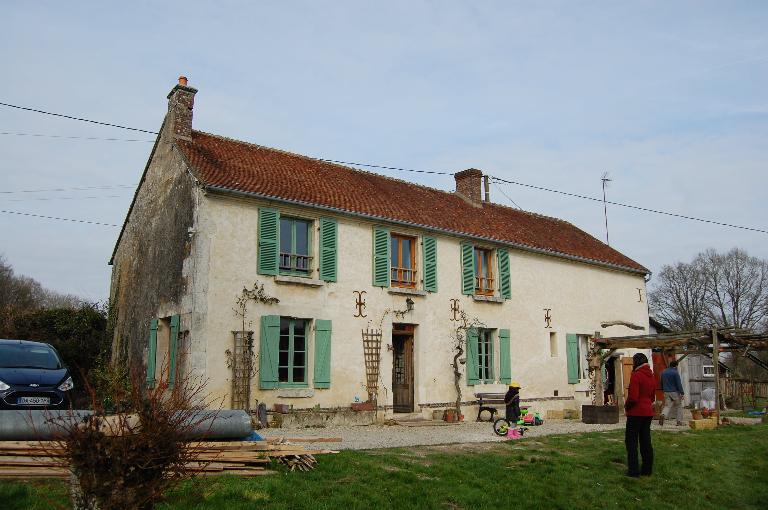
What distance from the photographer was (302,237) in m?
16.1

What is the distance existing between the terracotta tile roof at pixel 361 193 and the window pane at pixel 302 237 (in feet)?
2.15

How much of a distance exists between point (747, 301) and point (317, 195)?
3699 cm

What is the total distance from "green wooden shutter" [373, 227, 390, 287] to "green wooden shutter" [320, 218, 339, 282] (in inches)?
48.5

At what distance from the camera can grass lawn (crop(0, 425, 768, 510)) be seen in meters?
6.69

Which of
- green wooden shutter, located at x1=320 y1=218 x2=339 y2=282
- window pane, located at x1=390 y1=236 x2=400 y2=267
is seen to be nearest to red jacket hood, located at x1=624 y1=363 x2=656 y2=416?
green wooden shutter, located at x1=320 y1=218 x2=339 y2=282

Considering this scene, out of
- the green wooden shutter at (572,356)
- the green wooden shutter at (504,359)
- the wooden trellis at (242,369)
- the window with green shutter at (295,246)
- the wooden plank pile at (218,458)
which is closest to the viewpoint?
the wooden plank pile at (218,458)

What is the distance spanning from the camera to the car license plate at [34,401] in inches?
413

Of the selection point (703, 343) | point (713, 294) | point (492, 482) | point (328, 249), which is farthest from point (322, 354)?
point (713, 294)

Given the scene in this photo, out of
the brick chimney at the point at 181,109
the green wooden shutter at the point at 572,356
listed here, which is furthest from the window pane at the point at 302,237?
the green wooden shutter at the point at 572,356

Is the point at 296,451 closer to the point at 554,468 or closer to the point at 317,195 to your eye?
the point at 554,468

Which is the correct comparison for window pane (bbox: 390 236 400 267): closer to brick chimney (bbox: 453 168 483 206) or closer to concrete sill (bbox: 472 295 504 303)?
concrete sill (bbox: 472 295 504 303)

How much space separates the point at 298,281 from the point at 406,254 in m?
3.80

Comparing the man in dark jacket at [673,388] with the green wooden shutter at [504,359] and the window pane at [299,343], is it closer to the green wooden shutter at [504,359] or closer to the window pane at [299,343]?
the green wooden shutter at [504,359]

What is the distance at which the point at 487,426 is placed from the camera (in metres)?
16.4
